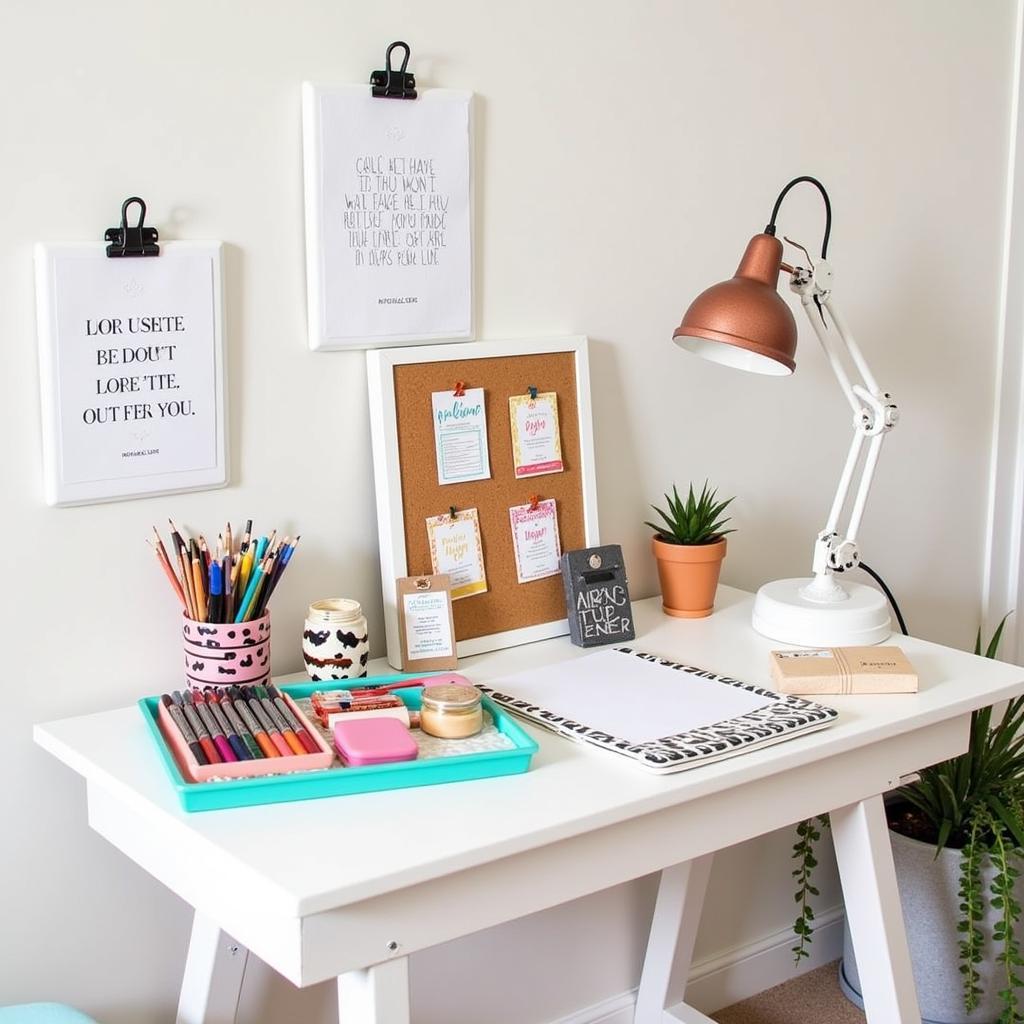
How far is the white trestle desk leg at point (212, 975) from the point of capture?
1.52 m

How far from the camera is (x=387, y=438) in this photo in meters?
1.64

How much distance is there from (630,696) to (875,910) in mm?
403

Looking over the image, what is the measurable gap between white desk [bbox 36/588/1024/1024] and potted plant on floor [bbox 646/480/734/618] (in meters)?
0.09

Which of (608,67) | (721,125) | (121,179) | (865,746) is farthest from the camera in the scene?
(721,125)

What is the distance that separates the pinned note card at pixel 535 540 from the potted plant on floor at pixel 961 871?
2.19 ft

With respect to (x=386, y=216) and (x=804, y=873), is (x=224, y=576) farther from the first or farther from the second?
(x=804, y=873)

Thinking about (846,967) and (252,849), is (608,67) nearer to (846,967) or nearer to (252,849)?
(252,849)

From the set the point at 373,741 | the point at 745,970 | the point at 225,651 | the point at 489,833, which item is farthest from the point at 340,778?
the point at 745,970

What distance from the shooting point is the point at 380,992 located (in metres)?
1.17

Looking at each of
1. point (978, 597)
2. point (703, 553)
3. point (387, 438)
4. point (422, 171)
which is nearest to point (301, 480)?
point (387, 438)

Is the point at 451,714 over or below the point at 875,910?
over

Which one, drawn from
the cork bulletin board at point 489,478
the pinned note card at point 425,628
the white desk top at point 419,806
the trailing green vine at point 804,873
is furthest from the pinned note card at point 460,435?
the trailing green vine at point 804,873

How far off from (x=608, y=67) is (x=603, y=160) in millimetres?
121

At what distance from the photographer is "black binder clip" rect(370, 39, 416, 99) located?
1.58 metres
